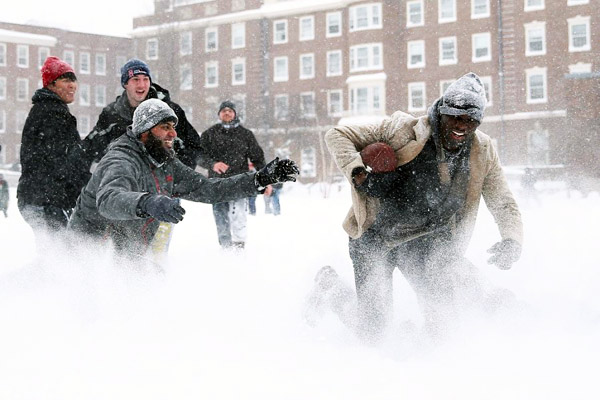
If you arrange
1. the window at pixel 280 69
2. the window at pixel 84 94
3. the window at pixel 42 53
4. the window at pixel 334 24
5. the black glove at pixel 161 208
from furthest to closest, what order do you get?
the window at pixel 84 94 → the window at pixel 42 53 → the window at pixel 280 69 → the window at pixel 334 24 → the black glove at pixel 161 208

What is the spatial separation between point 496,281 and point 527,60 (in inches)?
1305

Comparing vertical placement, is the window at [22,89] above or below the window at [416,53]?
above

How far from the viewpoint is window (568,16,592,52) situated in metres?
33.2

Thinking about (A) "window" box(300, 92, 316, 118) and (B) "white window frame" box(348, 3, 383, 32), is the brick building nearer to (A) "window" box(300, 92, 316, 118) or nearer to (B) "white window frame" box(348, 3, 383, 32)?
(A) "window" box(300, 92, 316, 118)

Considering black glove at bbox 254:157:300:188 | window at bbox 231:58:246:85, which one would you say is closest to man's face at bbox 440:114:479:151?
black glove at bbox 254:157:300:188

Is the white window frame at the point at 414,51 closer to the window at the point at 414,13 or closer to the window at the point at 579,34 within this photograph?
the window at the point at 414,13

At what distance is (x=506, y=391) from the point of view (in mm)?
2398

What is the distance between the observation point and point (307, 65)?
4144 centimetres

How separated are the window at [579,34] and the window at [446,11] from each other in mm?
6555

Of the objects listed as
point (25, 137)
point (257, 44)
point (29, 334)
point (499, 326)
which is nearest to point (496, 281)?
point (499, 326)

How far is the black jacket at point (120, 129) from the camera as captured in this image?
4.45 m

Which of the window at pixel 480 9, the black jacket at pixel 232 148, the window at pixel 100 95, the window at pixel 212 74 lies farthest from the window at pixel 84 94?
the black jacket at pixel 232 148

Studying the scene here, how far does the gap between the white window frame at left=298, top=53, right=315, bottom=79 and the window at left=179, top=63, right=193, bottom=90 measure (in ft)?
30.8

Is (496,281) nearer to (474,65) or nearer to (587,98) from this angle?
(587,98)
